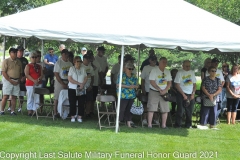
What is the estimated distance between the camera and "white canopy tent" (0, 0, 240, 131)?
32.7ft

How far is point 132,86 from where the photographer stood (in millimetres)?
10789

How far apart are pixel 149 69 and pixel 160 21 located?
4.86 ft

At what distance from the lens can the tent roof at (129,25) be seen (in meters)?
9.97

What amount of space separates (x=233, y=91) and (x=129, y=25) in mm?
3983

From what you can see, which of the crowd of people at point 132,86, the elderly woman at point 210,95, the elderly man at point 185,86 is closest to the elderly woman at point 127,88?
the crowd of people at point 132,86

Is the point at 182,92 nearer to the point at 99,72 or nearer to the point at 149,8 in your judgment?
the point at 149,8

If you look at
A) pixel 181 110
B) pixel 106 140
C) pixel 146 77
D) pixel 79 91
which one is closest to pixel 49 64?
pixel 79 91

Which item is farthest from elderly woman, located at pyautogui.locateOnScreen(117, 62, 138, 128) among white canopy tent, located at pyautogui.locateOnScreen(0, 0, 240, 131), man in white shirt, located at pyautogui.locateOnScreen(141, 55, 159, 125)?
white canopy tent, located at pyautogui.locateOnScreen(0, 0, 240, 131)

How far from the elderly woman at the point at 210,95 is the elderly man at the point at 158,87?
3.16 feet

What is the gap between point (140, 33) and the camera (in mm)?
10023

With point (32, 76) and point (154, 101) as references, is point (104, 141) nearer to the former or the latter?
point (154, 101)

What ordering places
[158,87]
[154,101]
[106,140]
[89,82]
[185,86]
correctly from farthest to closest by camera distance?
[89,82] < [185,86] < [154,101] < [158,87] < [106,140]

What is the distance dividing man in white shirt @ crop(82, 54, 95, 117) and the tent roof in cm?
147

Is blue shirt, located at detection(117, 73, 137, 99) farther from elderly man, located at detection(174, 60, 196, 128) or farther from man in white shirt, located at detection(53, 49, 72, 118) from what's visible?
man in white shirt, located at detection(53, 49, 72, 118)
